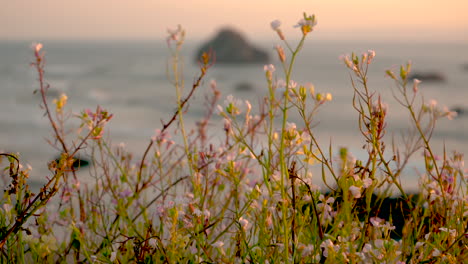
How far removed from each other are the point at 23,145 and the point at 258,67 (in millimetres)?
18295

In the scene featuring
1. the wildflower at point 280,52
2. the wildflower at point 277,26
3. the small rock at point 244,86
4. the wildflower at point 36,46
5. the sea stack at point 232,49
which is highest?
the wildflower at point 277,26

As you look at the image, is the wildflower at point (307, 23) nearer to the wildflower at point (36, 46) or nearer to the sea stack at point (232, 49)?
the wildflower at point (36, 46)

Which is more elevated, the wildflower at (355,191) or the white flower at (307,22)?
the white flower at (307,22)

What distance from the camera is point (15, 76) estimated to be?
2186 centimetres

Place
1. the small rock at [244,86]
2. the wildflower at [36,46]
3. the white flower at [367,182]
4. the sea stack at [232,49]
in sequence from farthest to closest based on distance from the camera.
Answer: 1. the sea stack at [232,49]
2. the small rock at [244,86]
3. the wildflower at [36,46]
4. the white flower at [367,182]

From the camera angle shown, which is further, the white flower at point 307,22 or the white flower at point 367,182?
the white flower at point 367,182

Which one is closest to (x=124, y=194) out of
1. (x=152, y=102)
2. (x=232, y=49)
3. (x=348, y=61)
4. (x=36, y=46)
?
(x=36, y=46)

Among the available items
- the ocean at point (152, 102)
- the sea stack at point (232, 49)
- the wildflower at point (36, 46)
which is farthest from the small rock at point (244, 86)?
the wildflower at point (36, 46)

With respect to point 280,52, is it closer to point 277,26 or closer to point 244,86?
point 277,26

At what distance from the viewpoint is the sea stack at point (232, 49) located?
25.8 meters

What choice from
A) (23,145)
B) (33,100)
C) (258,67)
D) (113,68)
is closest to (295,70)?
(258,67)

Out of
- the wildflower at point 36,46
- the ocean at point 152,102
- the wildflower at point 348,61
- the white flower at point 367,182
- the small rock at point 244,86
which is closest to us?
the white flower at point 367,182

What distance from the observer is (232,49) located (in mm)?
25906

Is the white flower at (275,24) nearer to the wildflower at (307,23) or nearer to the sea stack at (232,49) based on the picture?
the wildflower at (307,23)
